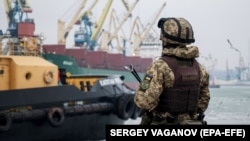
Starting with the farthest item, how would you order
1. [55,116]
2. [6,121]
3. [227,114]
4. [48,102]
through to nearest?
[227,114] < [55,116] < [48,102] < [6,121]

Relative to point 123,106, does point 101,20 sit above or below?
above

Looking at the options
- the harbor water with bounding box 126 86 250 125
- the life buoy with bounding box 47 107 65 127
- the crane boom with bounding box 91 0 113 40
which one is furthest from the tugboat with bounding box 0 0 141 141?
the crane boom with bounding box 91 0 113 40

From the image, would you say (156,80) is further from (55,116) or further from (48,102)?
(55,116)

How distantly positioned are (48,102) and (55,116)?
32cm

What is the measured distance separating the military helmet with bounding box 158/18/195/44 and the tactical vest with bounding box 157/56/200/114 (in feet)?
0.33

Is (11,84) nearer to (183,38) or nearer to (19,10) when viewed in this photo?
(183,38)

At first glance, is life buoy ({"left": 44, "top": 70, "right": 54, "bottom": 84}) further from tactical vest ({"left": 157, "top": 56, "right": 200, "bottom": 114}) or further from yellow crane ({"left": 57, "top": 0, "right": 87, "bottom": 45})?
yellow crane ({"left": 57, "top": 0, "right": 87, "bottom": 45})

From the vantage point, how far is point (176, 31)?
9.03 ft

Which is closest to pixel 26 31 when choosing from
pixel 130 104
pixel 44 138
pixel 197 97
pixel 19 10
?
pixel 130 104

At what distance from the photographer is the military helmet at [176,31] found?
2754 millimetres

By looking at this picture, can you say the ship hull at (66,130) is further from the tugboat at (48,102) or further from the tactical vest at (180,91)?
the tactical vest at (180,91)

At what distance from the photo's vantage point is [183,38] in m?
2.77

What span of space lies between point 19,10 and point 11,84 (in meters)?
29.1

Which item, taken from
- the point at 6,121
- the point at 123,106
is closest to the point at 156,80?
the point at 6,121
